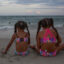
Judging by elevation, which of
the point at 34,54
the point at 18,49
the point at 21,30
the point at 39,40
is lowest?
the point at 34,54

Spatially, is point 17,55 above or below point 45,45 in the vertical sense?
below

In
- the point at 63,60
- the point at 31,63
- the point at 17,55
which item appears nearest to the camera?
the point at 31,63

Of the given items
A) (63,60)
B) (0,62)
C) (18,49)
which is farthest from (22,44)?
(63,60)

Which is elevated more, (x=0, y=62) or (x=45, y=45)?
(x=45, y=45)

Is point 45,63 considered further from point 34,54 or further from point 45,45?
point 34,54

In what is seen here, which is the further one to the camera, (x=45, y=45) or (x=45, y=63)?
(x=45, y=45)

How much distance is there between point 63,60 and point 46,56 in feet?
1.52

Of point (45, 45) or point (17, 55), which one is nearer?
point (45, 45)

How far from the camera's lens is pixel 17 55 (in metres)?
3.92

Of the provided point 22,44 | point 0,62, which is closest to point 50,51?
point 22,44

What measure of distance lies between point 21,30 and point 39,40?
21.0 inches

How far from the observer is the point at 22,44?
371cm

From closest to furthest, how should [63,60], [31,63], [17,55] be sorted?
[31,63] < [63,60] < [17,55]

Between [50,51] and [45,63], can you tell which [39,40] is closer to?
[50,51]
